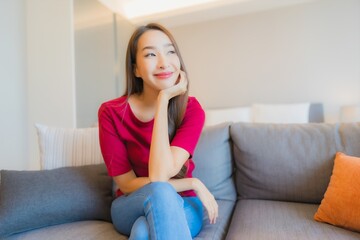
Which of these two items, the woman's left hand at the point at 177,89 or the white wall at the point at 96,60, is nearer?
the woman's left hand at the point at 177,89

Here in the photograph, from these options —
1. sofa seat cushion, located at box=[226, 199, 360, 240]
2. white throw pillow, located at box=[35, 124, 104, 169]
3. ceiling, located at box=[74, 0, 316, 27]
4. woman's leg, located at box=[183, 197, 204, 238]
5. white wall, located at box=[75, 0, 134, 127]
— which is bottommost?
sofa seat cushion, located at box=[226, 199, 360, 240]

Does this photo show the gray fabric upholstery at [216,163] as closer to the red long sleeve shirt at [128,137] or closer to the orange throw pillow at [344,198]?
the red long sleeve shirt at [128,137]

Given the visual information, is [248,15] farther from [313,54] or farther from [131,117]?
[131,117]

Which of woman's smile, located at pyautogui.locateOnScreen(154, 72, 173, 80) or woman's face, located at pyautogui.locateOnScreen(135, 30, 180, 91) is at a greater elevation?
woman's face, located at pyautogui.locateOnScreen(135, 30, 180, 91)

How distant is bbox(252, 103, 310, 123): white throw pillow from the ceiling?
124 centimetres

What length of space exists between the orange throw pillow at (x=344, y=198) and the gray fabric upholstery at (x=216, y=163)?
446mm

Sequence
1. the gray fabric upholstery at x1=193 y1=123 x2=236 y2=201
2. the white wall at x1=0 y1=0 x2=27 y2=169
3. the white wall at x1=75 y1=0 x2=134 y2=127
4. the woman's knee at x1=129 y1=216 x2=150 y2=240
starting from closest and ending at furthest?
the woman's knee at x1=129 y1=216 x2=150 y2=240 < the gray fabric upholstery at x1=193 y1=123 x2=236 y2=201 < the white wall at x1=0 y1=0 x2=27 y2=169 < the white wall at x1=75 y1=0 x2=134 y2=127

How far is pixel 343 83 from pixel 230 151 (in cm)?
205

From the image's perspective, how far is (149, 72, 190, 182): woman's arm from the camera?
86 cm

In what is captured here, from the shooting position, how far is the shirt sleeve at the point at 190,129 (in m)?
0.95

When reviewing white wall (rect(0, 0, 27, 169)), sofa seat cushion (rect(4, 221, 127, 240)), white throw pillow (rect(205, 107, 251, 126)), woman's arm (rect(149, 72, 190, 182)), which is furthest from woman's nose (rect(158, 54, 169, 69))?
white wall (rect(0, 0, 27, 169))

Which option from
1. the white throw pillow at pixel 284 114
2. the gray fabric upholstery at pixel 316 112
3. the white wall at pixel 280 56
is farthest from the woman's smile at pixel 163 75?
the white wall at pixel 280 56

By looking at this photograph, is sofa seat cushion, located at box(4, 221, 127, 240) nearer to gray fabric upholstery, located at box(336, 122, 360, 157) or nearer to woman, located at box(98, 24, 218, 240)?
woman, located at box(98, 24, 218, 240)

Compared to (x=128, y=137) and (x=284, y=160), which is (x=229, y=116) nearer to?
(x=284, y=160)
